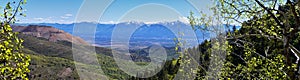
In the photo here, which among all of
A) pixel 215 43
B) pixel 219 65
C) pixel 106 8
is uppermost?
pixel 106 8

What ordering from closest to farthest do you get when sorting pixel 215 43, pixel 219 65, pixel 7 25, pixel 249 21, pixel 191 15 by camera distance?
1. pixel 7 25
2. pixel 249 21
3. pixel 191 15
4. pixel 215 43
5. pixel 219 65

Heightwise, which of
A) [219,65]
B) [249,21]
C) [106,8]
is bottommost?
[219,65]

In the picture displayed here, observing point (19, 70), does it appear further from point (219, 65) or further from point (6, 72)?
point (219, 65)

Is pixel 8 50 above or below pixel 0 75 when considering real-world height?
above

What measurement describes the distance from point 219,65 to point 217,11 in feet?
28.4

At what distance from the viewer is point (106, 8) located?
3102 centimetres

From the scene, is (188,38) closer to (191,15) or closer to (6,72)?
(191,15)

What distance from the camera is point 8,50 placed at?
35.8 ft

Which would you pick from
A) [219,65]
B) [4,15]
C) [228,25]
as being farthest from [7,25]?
[219,65]

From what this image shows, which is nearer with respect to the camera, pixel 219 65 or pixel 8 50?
pixel 8 50

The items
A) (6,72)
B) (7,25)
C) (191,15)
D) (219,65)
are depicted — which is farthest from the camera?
(219,65)

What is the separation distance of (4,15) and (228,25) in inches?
337

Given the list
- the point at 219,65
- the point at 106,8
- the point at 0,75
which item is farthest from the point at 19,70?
the point at 106,8

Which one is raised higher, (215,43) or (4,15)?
(4,15)
